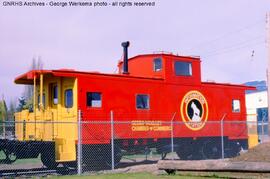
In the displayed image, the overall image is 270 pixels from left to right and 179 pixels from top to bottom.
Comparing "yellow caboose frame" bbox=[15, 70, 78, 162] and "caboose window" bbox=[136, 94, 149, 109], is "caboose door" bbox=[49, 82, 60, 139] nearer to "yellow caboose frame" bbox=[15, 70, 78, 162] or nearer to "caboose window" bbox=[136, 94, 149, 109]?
"yellow caboose frame" bbox=[15, 70, 78, 162]

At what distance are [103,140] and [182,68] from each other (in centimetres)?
493

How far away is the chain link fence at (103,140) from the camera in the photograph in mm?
14383

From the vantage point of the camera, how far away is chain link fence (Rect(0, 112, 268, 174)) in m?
14.4

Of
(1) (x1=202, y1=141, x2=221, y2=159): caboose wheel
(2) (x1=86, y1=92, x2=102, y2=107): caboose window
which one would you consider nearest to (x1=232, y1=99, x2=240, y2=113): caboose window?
(1) (x1=202, y1=141, x2=221, y2=159): caboose wheel

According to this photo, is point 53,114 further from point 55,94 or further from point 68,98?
point 68,98

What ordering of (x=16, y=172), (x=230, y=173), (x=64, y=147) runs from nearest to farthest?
(x=230, y=173), (x=16, y=172), (x=64, y=147)

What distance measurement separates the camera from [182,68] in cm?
1838

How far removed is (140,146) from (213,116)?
4.12 m

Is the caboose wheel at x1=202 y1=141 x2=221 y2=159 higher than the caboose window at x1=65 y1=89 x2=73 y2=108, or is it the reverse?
the caboose window at x1=65 y1=89 x2=73 y2=108

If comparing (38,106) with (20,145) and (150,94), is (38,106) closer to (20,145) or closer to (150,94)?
(20,145)

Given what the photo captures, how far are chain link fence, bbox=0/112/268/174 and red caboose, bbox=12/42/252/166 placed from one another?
37mm

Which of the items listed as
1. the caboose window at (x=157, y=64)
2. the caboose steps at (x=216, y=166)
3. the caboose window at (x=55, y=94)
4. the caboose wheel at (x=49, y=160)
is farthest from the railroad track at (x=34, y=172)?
the caboose window at (x=157, y=64)

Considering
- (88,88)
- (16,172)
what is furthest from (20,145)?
(88,88)

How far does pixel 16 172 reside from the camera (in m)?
13.7
